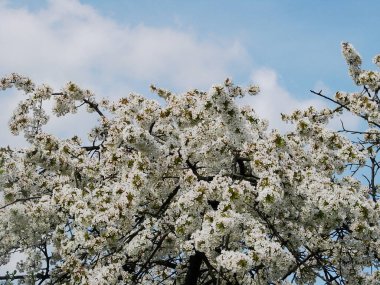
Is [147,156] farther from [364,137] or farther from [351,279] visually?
[364,137]

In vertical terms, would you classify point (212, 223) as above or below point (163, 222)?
below

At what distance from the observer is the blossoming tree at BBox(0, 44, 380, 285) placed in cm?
831

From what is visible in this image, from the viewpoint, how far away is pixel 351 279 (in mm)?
9766

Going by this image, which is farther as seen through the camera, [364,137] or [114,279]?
[364,137]

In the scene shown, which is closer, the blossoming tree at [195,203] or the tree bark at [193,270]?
the blossoming tree at [195,203]

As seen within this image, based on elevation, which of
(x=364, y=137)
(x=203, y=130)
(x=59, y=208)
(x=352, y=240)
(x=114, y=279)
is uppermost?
(x=364, y=137)

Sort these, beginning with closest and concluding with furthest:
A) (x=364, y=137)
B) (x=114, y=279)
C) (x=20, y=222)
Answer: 1. (x=114, y=279)
2. (x=20, y=222)
3. (x=364, y=137)

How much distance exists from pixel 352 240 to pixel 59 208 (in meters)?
5.86

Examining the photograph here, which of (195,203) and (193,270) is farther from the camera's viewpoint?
(193,270)

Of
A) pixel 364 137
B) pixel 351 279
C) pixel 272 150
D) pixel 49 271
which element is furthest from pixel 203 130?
pixel 364 137

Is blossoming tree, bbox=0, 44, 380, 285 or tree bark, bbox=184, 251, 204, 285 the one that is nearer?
blossoming tree, bbox=0, 44, 380, 285

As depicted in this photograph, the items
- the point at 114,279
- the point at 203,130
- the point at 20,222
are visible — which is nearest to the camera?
the point at 114,279

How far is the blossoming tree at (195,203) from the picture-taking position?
8312 millimetres

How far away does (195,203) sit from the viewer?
8328mm
